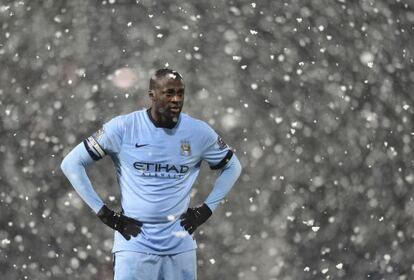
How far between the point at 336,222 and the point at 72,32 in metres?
0.69

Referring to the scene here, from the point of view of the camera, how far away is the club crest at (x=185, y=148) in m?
1.62

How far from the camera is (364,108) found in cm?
176

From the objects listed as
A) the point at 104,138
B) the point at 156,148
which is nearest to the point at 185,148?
the point at 156,148

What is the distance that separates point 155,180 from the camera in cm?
161

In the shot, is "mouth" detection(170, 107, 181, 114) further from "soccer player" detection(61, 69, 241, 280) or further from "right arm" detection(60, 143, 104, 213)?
"right arm" detection(60, 143, 104, 213)

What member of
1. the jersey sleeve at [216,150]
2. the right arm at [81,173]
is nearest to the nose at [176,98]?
the jersey sleeve at [216,150]

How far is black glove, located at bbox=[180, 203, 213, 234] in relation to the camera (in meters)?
1.63

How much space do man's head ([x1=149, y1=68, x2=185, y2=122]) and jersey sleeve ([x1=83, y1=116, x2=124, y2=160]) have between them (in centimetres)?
8

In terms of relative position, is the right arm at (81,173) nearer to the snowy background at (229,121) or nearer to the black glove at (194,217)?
the snowy background at (229,121)

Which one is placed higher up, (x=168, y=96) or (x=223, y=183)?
(x=168, y=96)

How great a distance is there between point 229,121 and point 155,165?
→ 0.18 metres

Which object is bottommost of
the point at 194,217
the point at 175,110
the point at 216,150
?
the point at 194,217

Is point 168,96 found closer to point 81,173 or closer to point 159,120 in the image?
point 159,120

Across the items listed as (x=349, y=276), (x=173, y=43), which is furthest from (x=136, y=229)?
(x=349, y=276)
